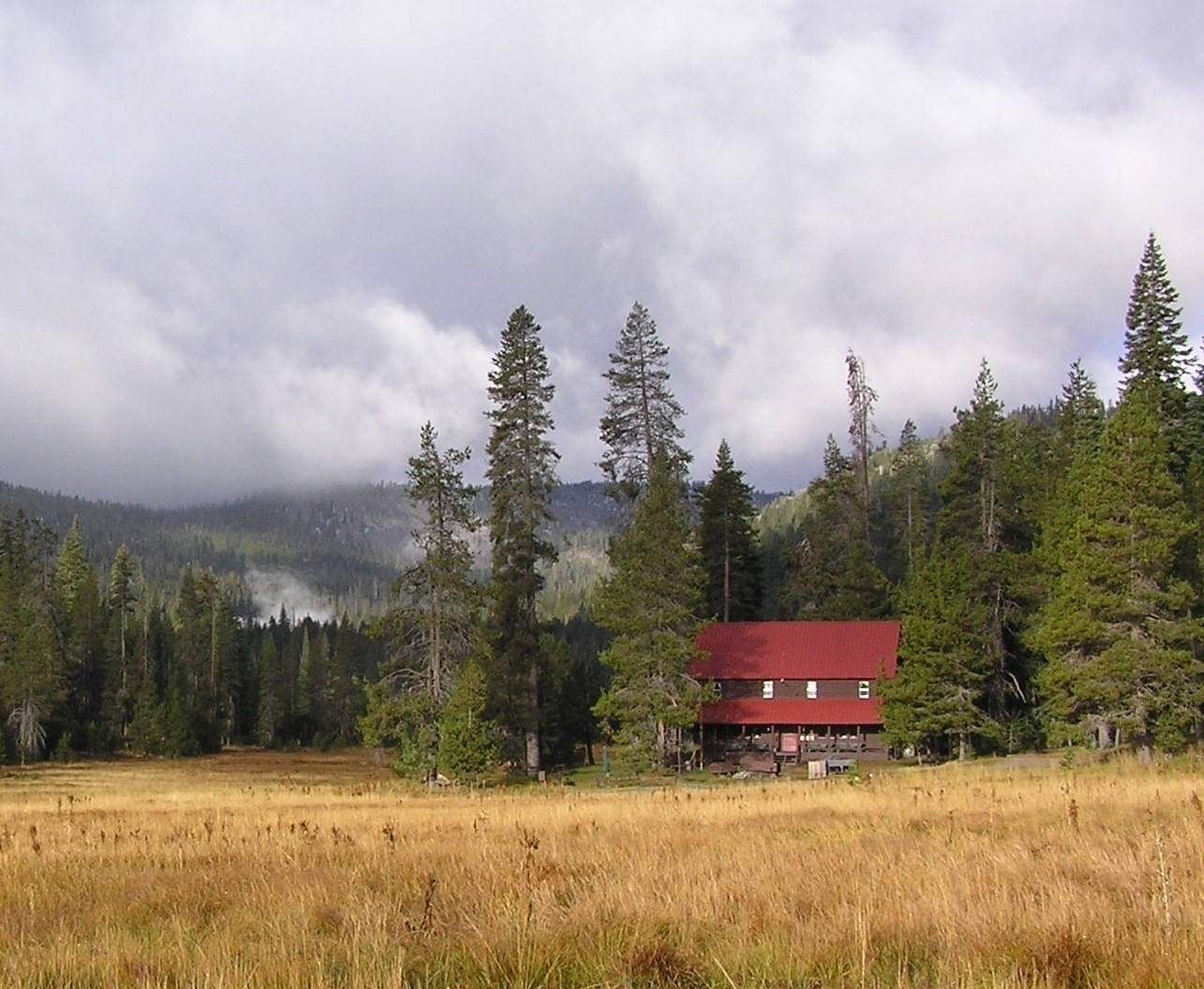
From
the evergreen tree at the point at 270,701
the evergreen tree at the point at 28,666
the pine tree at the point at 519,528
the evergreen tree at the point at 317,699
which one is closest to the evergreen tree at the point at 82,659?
the evergreen tree at the point at 28,666

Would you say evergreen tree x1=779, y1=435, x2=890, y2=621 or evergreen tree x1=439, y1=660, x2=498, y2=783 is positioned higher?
evergreen tree x1=779, y1=435, x2=890, y2=621

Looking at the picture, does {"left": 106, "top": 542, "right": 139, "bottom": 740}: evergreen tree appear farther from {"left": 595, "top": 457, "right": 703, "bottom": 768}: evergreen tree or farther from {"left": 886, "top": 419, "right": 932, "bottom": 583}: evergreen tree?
{"left": 886, "top": 419, "right": 932, "bottom": 583}: evergreen tree

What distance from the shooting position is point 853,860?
9508 mm

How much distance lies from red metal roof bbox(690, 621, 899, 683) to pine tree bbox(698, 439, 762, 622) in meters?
7.29

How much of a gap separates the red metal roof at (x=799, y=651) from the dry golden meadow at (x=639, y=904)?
34.4 metres

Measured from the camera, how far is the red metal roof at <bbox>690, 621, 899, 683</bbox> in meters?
49.8

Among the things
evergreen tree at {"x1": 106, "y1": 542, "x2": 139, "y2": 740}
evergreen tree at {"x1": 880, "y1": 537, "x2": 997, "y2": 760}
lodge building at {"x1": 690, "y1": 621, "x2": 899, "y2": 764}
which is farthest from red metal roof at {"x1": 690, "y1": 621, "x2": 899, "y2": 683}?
evergreen tree at {"x1": 106, "y1": 542, "x2": 139, "y2": 740}

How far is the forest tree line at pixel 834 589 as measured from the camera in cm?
3372

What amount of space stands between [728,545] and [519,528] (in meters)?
20.1

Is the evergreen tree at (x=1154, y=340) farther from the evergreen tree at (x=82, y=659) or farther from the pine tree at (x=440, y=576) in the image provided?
the evergreen tree at (x=82, y=659)

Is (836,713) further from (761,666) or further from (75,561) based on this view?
(75,561)

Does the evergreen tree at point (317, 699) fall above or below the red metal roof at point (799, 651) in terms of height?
below

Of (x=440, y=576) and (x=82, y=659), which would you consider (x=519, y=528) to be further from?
(x=82, y=659)

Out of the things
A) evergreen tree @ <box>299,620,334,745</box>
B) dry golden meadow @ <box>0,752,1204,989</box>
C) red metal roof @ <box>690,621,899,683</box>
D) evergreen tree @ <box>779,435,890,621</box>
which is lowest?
evergreen tree @ <box>299,620,334,745</box>
